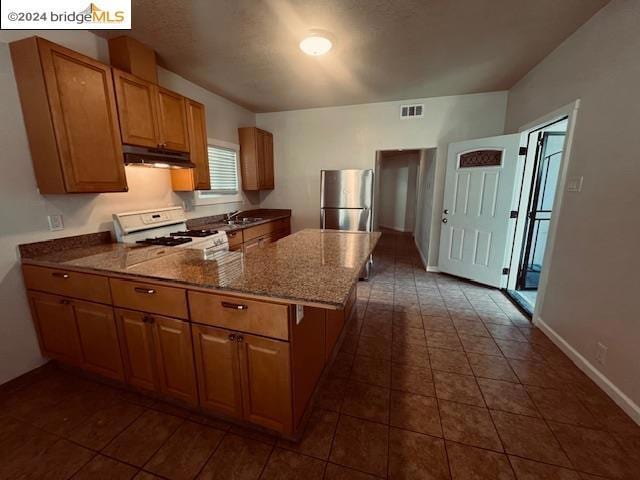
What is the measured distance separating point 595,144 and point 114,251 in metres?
3.77

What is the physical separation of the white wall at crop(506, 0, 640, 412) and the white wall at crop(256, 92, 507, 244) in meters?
1.35

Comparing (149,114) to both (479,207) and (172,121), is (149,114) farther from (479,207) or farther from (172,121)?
(479,207)

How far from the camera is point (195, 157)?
2.81 m

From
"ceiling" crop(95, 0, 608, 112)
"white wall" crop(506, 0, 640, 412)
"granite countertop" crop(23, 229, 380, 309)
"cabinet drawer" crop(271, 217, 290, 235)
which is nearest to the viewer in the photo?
"granite countertop" crop(23, 229, 380, 309)

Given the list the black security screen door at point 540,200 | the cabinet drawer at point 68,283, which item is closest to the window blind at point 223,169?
the cabinet drawer at point 68,283

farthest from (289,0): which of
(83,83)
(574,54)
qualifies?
(574,54)

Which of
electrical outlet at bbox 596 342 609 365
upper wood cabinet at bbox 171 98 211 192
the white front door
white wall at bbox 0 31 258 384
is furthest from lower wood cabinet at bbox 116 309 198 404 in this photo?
the white front door

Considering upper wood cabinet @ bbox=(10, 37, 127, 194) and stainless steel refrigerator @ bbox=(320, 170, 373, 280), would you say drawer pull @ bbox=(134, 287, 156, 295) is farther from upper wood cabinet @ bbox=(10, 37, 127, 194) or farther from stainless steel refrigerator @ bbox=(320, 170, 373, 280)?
stainless steel refrigerator @ bbox=(320, 170, 373, 280)

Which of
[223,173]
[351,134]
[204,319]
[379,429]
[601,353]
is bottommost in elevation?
[379,429]

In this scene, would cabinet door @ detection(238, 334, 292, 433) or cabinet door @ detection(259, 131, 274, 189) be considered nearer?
cabinet door @ detection(238, 334, 292, 433)

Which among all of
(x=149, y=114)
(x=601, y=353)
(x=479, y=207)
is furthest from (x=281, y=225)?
(x=601, y=353)

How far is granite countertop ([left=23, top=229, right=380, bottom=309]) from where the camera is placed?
3.92ft

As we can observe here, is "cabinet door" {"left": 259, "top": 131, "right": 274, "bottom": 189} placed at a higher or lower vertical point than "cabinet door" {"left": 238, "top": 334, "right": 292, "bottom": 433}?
higher

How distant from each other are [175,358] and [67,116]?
1.75m
